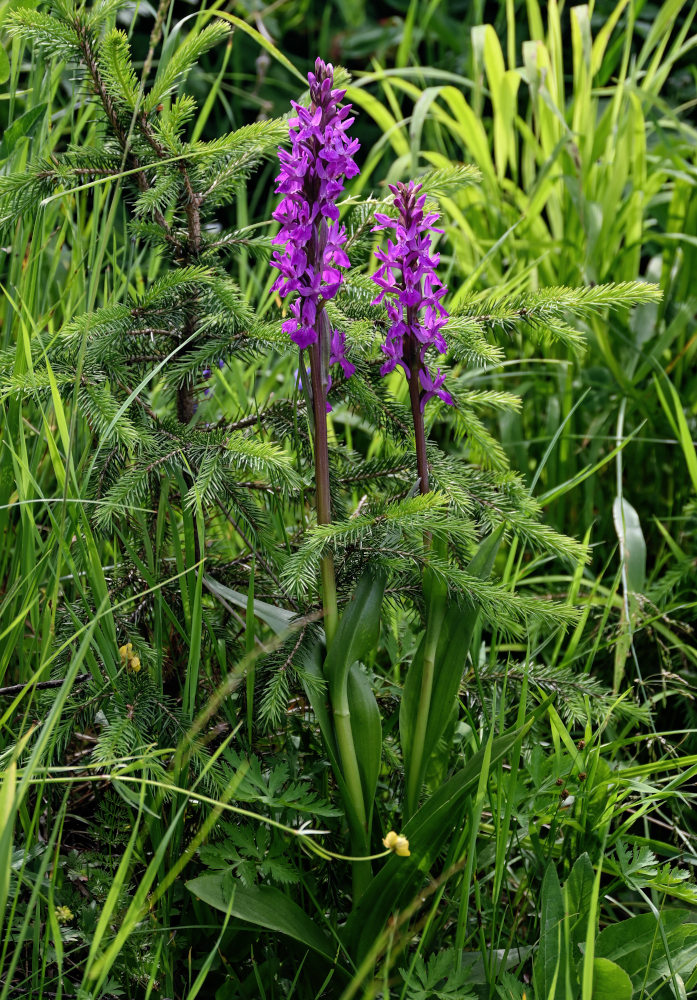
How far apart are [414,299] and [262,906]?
736 mm

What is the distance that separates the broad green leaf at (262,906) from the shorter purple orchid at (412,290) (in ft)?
2.04

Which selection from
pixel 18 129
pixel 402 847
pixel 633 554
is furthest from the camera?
pixel 633 554

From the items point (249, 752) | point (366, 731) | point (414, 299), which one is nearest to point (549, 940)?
point (366, 731)

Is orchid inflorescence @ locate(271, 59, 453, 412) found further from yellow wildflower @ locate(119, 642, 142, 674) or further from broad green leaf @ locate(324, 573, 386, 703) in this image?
yellow wildflower @ locate(119, 642, 142, 674)

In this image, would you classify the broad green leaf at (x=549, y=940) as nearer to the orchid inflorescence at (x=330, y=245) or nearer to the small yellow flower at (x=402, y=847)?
the small yellow flower at (x=402, y=847)

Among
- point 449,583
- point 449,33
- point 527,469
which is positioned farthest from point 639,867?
point 449,33

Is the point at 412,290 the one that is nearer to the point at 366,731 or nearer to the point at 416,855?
the point at 366,731

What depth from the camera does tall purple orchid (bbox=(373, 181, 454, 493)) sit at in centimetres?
104

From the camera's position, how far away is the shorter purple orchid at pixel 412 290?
40.7 inches

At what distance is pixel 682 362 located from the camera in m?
2.09

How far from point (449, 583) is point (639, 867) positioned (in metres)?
0.44

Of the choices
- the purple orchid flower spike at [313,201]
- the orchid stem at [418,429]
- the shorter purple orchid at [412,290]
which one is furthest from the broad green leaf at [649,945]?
the purple orchid flower spike at [313,201]

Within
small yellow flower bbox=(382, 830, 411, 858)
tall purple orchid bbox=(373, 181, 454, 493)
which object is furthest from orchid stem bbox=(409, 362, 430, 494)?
small yellow flower bbox=(382, 830, 411, 858)

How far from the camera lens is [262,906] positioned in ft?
3.34
